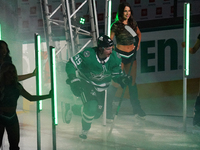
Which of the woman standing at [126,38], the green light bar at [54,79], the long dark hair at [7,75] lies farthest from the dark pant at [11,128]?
the woman standing at [126,38]

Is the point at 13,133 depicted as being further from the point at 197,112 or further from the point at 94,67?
the point at 197,112

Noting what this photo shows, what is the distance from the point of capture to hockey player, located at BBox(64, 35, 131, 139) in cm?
376

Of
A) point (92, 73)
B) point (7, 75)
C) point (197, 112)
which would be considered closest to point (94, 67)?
point (92, 73)

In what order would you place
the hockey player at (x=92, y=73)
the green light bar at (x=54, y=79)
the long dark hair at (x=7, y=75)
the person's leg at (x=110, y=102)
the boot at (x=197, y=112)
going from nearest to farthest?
1. the green light bar at (x=54, y=79)
2. the long dark hair at (x=7, y=75)
3. the hockey player at (x=92, y=73)
4. the boot at (x=197, y=112)
5. the person's leg at (x=110, y=102)

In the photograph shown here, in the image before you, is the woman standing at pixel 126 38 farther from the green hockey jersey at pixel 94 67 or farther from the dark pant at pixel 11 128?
the dark pant at pixel 11 128

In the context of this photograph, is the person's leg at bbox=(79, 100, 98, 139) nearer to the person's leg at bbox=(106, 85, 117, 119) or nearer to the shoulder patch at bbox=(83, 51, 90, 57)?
the shoulder patch at bbox=(83, 51, 90, 57)

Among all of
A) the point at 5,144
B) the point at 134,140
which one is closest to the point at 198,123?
the point at 134,140

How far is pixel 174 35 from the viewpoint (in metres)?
6.66

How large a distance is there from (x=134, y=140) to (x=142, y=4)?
353cm

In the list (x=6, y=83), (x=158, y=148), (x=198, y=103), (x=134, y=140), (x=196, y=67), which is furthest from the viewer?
(x=196, y=67)

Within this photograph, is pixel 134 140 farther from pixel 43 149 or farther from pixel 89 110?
pixel 43 149

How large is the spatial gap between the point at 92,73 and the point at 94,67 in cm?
10

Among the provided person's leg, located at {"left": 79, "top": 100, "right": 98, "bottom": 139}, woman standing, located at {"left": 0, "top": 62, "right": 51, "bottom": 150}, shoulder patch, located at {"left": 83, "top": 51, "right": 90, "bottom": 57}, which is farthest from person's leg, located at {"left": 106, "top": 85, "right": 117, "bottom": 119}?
woman standing, located at {"left": 0, "top": 62, "right": 51, "bottom": 150}

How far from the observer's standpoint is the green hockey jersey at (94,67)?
12.6 feet
